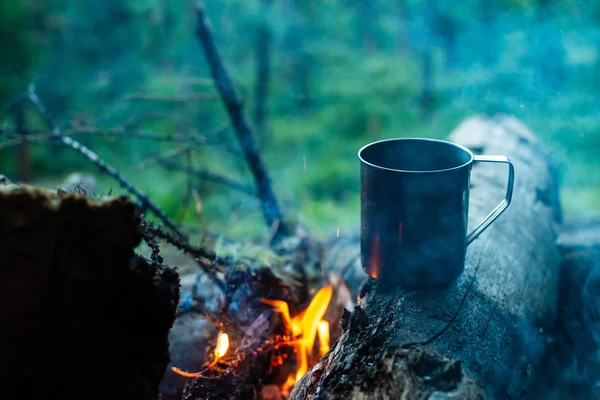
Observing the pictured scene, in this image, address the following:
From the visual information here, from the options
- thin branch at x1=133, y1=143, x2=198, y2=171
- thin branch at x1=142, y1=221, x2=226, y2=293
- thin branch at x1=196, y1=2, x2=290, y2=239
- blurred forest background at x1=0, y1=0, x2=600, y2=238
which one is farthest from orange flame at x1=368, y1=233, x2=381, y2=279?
blurred forest background at x1=0, y1=0, x2=600, y2=238

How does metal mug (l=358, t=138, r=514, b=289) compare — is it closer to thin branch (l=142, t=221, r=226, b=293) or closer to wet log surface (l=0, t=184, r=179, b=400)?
wet log surface (l=0, t=184, r=179, b=400)

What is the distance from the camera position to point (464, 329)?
1678 mm

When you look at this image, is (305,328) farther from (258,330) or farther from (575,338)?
(575,338)

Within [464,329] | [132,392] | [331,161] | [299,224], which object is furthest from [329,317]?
[331,161]

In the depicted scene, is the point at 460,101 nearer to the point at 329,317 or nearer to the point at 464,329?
the point at 329,317

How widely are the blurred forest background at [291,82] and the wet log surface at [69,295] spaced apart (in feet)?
15.1

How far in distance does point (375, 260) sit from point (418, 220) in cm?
25

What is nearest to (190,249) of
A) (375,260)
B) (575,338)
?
(375,260)

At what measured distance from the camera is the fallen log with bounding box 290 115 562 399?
4.67 ft

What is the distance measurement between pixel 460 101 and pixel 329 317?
8664 mm

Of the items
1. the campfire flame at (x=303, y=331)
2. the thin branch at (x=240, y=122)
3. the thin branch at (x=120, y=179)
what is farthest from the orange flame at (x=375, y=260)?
the thin branch at (x=240, y=122)

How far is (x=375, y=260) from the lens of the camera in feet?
6.01

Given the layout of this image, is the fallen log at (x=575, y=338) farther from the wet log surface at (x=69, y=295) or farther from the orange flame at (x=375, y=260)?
the wet log surface at (x=69, y=295)

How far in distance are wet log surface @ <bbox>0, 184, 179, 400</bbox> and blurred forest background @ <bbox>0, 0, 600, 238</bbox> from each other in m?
4.59
